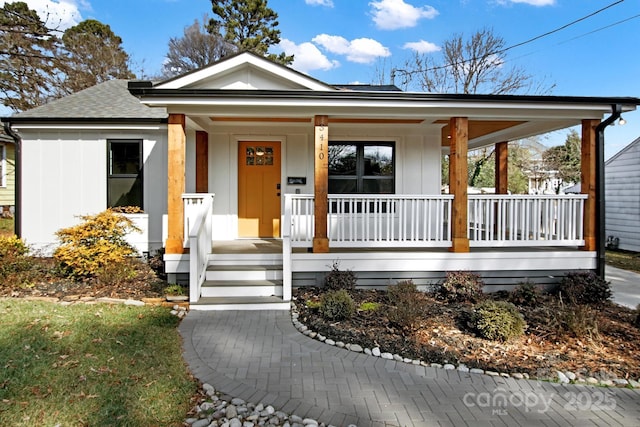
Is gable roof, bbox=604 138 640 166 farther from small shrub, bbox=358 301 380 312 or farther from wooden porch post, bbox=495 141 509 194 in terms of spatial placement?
small shrub, bbox=358 301 380 312

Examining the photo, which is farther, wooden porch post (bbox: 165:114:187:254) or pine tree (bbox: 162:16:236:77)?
pine tree (bbox: 162:16:236:77)

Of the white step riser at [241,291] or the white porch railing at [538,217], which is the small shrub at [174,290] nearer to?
the white step riser at [241,291]

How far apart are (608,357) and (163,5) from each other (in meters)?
21.6

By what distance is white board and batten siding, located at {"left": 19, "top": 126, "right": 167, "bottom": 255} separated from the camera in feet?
27.8

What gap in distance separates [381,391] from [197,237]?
354cm

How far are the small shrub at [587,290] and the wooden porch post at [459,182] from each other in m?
1.69

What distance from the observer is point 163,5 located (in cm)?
1877

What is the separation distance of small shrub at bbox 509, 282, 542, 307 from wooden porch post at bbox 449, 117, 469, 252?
1.05 meters

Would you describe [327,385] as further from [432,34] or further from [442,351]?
[432,34]

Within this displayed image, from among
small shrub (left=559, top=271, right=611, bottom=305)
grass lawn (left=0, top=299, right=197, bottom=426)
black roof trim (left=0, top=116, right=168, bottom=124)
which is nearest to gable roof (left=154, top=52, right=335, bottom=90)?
black roof trim (left=0, top=116, right=168, bottom=124)

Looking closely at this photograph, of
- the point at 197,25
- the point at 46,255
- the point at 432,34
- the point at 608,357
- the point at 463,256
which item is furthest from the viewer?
the point at 197,25

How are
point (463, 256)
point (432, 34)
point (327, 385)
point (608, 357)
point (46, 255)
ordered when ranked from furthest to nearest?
point (432, 34) < point (46, 255) < point (463, 256) < point (608, 357) < point (327, 385)

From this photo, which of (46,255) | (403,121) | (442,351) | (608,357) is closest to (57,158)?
(46,255)

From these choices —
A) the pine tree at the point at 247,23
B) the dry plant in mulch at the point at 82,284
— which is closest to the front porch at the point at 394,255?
the dry plant in mulch at the point at 82,284
